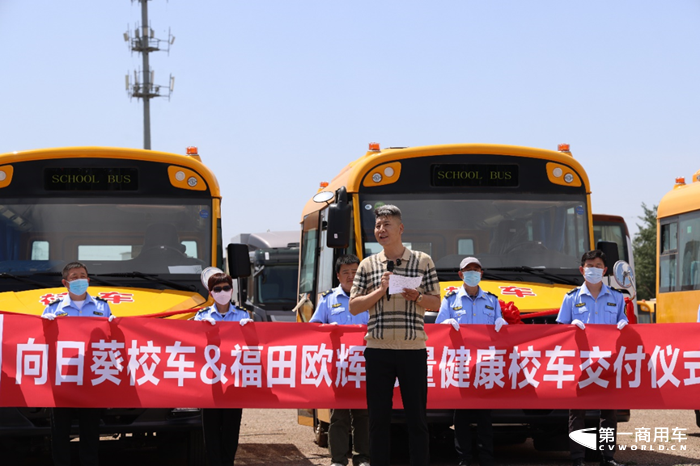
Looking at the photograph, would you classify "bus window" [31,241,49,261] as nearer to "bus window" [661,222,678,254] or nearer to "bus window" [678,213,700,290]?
"bus window" [678,213,700,290]

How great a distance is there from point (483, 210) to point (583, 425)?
2607 mm

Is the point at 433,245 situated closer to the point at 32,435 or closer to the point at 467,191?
the point at 467,191

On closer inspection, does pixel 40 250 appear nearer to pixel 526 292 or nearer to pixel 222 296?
pixel 222 296

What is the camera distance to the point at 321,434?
1280cm

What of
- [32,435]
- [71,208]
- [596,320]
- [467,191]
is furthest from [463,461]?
[71,208]

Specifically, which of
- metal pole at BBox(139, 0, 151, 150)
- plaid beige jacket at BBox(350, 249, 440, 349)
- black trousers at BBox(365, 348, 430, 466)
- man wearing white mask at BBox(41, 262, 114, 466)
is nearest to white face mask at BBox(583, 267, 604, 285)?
plaid beige jacket at BBox(350, 249, 440, 349)

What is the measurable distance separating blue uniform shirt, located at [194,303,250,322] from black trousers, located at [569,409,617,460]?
309cm

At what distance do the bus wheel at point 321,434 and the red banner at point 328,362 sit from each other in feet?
8.35

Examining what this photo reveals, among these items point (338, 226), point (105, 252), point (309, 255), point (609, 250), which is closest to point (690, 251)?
point (609, 250)

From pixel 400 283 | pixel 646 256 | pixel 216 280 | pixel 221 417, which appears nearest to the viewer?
pixel 400 283

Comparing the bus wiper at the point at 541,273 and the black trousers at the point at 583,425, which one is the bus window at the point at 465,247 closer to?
the bus wiper at the point at 541,273

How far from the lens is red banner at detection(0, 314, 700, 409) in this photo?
9961mm

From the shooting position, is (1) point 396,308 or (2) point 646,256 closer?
(1) point 396,308

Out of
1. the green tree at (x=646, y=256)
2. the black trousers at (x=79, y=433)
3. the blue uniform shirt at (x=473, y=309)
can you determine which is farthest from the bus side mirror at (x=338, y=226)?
the green tree at (x=646, y=256)
